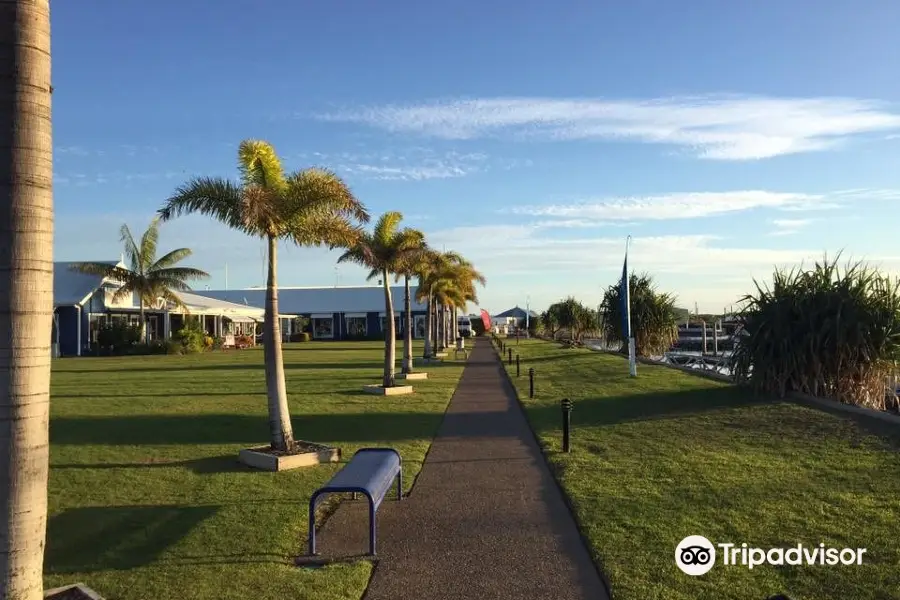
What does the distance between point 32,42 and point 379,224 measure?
1526 centimetres

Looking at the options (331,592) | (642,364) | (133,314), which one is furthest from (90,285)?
(331,592)

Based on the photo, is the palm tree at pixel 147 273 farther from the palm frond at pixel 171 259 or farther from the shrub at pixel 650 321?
the shrub at pixel 650 321

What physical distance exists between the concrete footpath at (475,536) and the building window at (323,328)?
55.0 meters

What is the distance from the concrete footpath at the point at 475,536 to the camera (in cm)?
485

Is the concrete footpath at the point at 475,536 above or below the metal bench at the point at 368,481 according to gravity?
below

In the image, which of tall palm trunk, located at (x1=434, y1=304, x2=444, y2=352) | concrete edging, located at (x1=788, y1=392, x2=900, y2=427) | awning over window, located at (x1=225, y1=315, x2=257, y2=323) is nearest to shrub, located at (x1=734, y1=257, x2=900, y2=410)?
concrete edging, located at (x1=788, y1=392, x2=900, y2=427)

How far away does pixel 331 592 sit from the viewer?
4.75m

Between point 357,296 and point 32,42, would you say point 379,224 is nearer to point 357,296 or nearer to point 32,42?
point 32,42

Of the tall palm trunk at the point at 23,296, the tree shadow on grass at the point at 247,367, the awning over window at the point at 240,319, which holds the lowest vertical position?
the tree shadow on grass at the point at 247,367

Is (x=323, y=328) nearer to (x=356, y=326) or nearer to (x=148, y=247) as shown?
(x=356, y=326)

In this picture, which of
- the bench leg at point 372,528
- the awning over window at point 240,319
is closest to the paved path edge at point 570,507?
the bench leg at point 372,528

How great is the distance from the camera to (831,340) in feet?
43.0

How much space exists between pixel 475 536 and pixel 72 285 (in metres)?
34.8

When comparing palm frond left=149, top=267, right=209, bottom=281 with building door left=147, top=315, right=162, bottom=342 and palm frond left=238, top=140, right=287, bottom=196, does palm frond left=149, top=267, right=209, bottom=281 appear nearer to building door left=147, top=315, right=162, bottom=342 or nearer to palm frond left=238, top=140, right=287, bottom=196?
building door left=147, top=315, right=162, bottom=342
